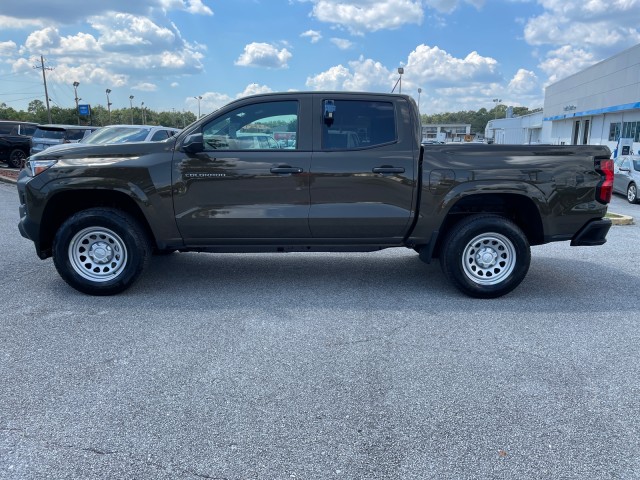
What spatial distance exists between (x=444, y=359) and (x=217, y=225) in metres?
2.61

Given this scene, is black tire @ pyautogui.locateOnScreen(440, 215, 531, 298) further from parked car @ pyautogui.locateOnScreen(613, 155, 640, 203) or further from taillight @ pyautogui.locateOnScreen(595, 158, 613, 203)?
parked car @ pyautogui.locateOnScreen(613, 155, 640, 203)

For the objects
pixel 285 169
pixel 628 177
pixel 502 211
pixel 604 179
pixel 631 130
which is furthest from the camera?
pixel 631 130

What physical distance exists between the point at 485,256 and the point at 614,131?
1492 inches

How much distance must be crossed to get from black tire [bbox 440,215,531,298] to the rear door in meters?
0.57

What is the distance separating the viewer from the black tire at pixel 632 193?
49.1 feet

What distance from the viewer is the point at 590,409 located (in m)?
3.27

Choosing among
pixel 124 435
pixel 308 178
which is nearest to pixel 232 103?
pixel 308 178

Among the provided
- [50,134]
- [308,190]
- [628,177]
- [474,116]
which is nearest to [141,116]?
[474,116]

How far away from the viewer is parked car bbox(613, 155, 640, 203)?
1505 centimetres

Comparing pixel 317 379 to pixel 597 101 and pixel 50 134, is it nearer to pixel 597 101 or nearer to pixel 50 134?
pixel 50 134

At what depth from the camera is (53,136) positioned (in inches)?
698

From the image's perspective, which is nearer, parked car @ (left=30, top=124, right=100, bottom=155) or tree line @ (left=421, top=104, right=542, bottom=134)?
parked car @ (left=30, top=124, right=100, bottom=155)


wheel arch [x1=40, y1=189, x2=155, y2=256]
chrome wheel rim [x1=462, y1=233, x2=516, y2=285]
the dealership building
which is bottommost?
chrome wheel rim [x1=462, y1=233, x2=516, y2=285]

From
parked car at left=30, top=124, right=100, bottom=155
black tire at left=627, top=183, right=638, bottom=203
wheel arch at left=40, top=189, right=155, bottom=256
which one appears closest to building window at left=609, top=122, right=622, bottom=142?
black tire at left=627, top=183, right=638, bottom=203
